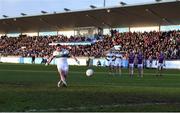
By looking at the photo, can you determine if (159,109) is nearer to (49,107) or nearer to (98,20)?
(49,107)

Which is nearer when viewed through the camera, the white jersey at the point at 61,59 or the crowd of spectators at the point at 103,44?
the white jersey at the point at 61,59

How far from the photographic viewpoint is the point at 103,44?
8269 cm

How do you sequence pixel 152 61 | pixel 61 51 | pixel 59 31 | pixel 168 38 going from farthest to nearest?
pixel 59 31
pixel 168 38
pixel 152 61
pixel 61 51

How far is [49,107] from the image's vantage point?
15.5 meters

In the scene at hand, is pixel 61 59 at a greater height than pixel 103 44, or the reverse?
pixel 103 44

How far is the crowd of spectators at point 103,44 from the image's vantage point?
6869cm

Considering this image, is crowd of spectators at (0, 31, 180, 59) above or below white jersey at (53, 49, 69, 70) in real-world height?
above

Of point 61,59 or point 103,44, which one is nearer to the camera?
point 61,59

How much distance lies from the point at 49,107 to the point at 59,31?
87656 millimetres

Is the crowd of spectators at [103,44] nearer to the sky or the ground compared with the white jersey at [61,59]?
nearer to the sky

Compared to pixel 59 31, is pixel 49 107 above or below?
below

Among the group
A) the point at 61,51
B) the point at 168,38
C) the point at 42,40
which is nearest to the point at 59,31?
the point at 42,40

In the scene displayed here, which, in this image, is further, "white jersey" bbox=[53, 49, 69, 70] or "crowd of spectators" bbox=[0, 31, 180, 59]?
"crowd of spectators" bbox=[0, 31, 180, 59]

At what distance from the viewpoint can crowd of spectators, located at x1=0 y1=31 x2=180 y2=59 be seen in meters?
68.7
